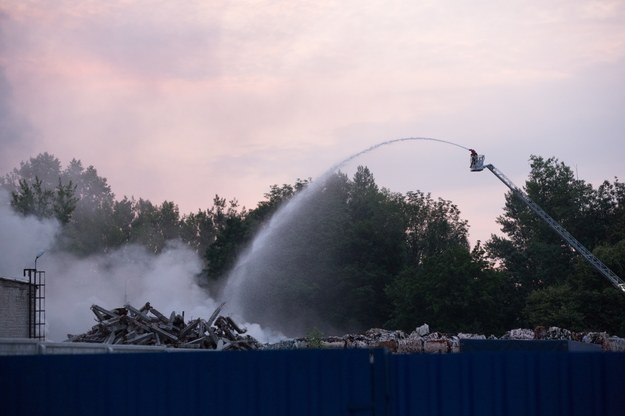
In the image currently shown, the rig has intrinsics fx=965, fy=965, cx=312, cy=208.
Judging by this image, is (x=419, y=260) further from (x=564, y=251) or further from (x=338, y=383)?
(x=338, y=383)

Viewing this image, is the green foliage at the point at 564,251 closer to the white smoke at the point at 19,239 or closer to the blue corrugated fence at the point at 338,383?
the white smoke at the point at 19,239

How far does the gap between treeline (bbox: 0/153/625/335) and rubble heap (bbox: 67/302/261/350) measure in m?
44.5

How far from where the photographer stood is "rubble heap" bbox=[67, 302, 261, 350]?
37188mm

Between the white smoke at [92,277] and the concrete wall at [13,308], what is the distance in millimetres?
23413

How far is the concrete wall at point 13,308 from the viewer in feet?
133

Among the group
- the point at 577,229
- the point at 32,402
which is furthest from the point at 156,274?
the point at 32,402

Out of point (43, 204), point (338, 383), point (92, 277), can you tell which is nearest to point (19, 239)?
point (92, 277)

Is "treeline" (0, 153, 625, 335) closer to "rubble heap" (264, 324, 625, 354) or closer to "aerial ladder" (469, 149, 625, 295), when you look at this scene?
"aerial ladder" (469, 149, 625, 295)

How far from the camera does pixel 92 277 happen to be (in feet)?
367

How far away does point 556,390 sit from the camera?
1534 cm

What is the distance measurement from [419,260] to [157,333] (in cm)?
6778

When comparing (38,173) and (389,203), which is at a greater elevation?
(38,173)

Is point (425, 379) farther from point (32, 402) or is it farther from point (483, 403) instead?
point (32, 402)

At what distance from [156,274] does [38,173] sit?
57.9 meters
